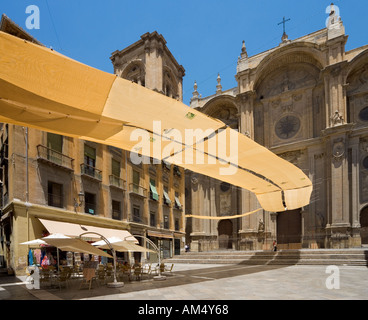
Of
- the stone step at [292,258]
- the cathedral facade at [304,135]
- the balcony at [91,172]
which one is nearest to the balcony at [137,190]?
the balcony at [91,172]

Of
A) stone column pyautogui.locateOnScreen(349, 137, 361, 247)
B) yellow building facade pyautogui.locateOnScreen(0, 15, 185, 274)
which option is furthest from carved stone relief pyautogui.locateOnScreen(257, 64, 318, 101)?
yellow building facade pyautogui.locateOnScreen(0, 15, 185, 274)

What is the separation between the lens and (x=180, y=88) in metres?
45.2

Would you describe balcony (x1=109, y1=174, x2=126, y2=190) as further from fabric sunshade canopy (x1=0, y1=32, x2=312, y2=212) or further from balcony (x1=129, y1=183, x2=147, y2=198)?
fabric sunshade canopy (x1=0, y1=32, x2=312, y2=212)

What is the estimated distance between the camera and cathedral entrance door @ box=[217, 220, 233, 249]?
35.2 meters

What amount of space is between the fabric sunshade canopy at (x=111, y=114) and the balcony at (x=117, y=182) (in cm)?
1404

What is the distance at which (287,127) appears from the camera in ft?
110

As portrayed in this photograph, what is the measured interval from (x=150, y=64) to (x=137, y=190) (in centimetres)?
1783

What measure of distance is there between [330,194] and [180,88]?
26619 mm

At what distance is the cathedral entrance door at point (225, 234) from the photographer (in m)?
35.2

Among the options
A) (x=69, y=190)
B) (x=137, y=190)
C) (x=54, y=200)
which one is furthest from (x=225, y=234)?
(x=54, y=200)

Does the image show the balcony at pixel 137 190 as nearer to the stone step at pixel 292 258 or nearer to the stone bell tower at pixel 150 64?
the stone step at pixel 292 258

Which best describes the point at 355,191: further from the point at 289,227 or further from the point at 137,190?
the point at 137,190

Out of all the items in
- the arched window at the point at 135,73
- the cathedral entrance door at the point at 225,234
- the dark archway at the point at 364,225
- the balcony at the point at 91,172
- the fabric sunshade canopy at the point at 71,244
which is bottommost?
the cathedral entrance door at the point at 225,234
